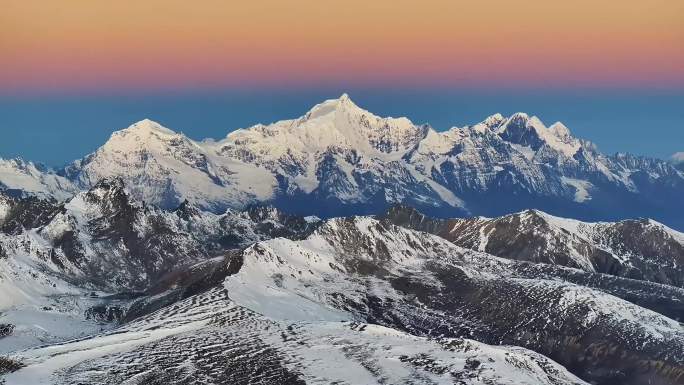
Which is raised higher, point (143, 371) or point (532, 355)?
point (143, 371)

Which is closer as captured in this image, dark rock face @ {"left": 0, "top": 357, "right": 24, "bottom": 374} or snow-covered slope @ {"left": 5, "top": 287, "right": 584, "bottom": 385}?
dark rock face @ {"left": 0, "top": 357, "right": 24, "bottom": 374}

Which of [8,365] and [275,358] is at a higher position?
[8,365]

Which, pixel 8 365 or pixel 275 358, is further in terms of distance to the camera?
pixel 275 358

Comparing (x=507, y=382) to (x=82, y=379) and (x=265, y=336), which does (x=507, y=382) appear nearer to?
(x=265, y=336)

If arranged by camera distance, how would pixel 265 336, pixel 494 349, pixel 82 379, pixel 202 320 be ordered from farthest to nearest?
1. pixel 202 320
2. pixel 265 336
3. pixel 494 349
4. pixel 82 379

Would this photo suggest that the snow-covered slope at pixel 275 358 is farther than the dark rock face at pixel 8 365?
Yes

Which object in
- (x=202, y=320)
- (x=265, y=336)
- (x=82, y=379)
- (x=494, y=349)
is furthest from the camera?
(x=202, y=320)

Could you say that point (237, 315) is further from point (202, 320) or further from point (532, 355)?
point (532, 355)

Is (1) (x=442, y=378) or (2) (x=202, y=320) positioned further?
(2) (x=202, y=320)

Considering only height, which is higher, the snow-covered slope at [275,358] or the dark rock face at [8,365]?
the dark rock face at [8,365]

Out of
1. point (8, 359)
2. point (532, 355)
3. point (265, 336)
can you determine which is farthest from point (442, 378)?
point (8, 359)

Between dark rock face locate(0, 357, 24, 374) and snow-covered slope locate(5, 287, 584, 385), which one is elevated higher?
dark rock face locate(0, 357, 24, 374)
